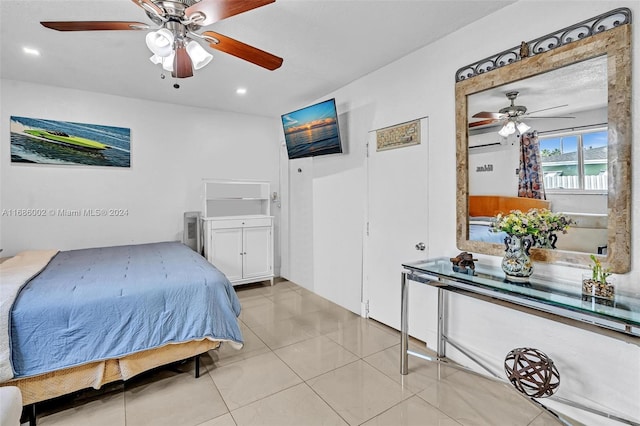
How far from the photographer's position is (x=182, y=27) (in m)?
1.80

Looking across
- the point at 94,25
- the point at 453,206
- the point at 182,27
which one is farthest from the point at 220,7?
the point at 453,206

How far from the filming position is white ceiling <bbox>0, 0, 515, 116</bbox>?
85.3 inches

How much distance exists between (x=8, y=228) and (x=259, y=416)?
3.66 metres

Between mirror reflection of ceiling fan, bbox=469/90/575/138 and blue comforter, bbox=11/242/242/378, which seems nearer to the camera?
blue comforter, bbox=11/242/242/378

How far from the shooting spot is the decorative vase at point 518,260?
1912 millimetres

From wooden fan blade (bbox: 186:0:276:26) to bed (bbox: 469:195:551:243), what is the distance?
1923 millimetres

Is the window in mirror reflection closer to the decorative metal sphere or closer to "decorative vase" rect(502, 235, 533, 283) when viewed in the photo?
"decorative vase" rect(502, 235, 533, 283)

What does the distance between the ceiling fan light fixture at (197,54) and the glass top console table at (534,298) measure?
6.81ft

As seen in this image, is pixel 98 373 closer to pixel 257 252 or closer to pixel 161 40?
pixel 161 40

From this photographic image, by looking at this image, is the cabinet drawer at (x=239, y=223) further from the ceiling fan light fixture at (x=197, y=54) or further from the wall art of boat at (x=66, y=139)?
the ceiling fan light fixture at (x=197, y=54)

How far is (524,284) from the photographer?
1854 millimetres

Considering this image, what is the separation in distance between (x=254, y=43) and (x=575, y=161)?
8.33 feet

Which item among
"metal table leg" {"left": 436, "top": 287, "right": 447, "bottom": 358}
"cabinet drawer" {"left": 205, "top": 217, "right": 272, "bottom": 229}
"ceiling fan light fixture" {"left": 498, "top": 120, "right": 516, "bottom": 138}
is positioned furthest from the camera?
"cabinet drawer" {"left": 205, "top": 217, "right": 272, "bottom": 229}
